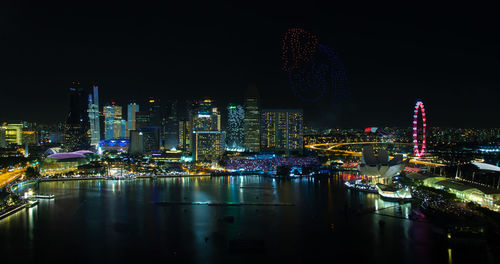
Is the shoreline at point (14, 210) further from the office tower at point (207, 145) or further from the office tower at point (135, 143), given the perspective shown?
the office tower at point (135, 143)

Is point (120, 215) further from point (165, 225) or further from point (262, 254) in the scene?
point (262, 254)

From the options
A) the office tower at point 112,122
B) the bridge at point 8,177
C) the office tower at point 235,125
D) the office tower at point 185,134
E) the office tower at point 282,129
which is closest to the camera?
the bridge at point 8,177

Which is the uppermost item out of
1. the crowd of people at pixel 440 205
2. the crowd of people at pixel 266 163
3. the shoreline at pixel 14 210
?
the crowd of people at pixel 440 205

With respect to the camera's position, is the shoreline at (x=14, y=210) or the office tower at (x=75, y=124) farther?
the office tower at (x=75, y=124)

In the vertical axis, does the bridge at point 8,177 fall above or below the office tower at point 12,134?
below

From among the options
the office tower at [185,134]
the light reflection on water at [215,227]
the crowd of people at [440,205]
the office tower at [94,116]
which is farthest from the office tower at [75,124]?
the crowd of people at [440,205]

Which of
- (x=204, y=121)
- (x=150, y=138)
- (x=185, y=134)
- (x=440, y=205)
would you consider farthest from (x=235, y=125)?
(x=440, y=205)

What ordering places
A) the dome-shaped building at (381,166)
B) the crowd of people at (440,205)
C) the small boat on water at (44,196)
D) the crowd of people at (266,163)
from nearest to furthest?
1. the crowd of people at (440,205)
2. the small boat on water at (44,196)
3. the dome-shaped building at (381,166)
4. the crowd of people at (266,163)
